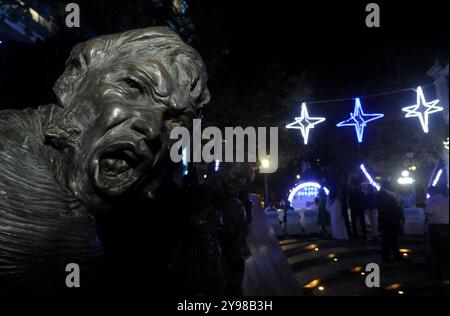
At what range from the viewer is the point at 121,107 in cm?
111

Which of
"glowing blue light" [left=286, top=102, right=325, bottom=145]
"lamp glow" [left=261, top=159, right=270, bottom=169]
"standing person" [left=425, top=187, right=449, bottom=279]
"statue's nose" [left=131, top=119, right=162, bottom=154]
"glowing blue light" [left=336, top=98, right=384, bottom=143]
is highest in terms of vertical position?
"glowing blue light" [left=336, top=98, right=384, bottom=143]

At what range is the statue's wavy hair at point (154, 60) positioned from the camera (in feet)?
4.06

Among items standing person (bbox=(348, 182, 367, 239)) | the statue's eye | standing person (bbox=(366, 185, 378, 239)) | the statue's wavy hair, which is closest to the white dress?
standing person (bbox=(348, 182, 367, 239))

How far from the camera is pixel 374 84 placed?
15.0 meters

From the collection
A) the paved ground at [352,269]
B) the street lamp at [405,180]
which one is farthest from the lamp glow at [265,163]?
the street lamp at [405,180]

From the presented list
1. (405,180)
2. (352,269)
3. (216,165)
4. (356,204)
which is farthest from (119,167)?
(405,180)

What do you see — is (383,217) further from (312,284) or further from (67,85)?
(67,85)

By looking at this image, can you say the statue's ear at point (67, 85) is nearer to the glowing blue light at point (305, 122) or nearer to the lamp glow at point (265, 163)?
the lamp glow at point (265, 163)

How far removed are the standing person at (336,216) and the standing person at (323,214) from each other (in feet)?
0.70

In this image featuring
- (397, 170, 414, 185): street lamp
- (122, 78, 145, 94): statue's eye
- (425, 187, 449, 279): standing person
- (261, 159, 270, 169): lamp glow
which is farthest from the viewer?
(397, 170, 414, 185): street lamp

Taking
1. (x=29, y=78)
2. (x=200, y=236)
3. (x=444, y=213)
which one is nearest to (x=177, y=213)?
(x=200, y=236)

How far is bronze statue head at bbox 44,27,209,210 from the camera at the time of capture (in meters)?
1.09

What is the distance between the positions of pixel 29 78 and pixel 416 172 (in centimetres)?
2760

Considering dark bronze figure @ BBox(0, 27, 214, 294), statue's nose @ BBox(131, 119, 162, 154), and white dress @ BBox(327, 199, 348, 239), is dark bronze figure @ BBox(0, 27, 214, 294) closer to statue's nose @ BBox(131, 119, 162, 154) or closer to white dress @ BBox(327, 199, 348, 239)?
statue's nose @ BBox(131, 119, 162, 154)
